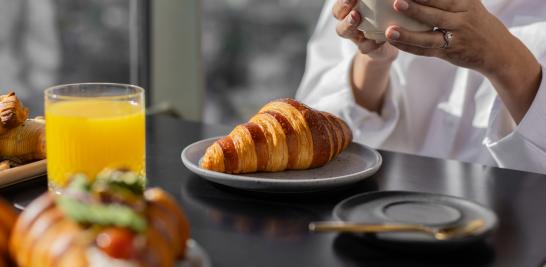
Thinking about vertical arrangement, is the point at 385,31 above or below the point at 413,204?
above

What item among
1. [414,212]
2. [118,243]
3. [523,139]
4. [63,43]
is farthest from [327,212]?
[63,43]

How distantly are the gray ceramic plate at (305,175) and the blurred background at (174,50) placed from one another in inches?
55.0

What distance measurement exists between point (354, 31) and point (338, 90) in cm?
38

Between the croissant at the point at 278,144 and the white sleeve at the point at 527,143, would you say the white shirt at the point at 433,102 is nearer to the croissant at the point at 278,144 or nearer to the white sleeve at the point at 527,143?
the white sleeve at the point at 527,143

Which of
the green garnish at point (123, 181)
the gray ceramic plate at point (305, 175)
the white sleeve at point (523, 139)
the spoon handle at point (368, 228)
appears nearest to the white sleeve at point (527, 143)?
the white sleeve at point (523, 139)

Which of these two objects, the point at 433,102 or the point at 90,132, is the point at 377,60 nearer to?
the point at 433,102

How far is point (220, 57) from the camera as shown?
266cm

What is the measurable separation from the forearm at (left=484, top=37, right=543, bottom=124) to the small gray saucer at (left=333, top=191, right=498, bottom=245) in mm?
448

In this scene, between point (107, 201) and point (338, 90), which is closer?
point (107, 201)

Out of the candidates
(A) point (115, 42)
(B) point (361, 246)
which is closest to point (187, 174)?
(B) point (361, 246)

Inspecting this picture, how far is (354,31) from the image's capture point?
1131 millimetres

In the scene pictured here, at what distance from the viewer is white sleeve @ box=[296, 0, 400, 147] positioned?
1.46 meters

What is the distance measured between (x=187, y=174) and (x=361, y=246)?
1.05 feet

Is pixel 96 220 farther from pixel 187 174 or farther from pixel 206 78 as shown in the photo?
pixel 206 78
